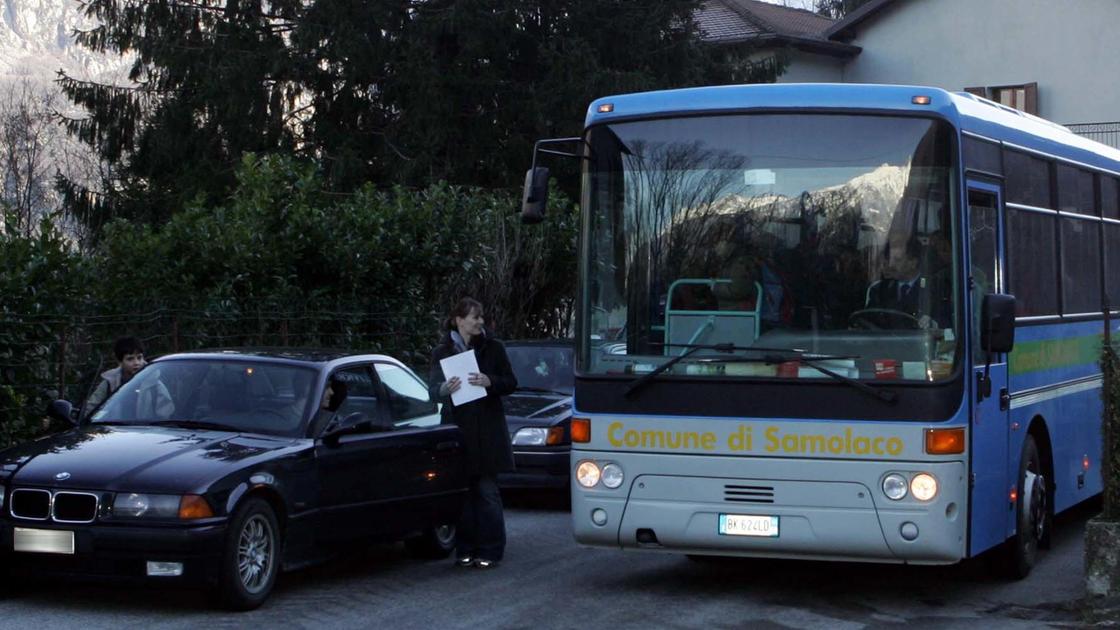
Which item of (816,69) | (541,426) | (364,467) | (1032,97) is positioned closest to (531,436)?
(541,426)

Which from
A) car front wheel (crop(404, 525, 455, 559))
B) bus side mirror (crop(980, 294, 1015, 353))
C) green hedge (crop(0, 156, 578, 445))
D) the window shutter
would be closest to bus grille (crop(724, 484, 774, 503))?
bus side mirror (crop(980, 294, 1015, 353))

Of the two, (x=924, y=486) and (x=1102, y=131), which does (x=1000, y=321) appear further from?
(x=1102, y=131)

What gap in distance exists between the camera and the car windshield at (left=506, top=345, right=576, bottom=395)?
51.4ft

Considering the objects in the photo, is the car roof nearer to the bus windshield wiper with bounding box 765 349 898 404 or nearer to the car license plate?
the car license plate

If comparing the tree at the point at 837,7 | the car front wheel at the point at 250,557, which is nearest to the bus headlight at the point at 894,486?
the car front wheel at the point at 250,557

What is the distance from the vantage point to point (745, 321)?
29.7 feet

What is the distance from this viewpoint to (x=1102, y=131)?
4122 cm

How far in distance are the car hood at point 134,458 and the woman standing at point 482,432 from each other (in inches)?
67.2

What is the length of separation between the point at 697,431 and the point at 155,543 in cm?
311

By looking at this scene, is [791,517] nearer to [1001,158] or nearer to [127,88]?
[1001,158]

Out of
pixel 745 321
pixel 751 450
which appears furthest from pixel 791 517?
pixel 745 321

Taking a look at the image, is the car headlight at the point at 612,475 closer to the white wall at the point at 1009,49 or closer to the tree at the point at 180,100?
the tree at the point at 180,100

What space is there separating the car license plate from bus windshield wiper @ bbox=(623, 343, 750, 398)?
3.24m

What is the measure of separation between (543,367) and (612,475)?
258 inches
